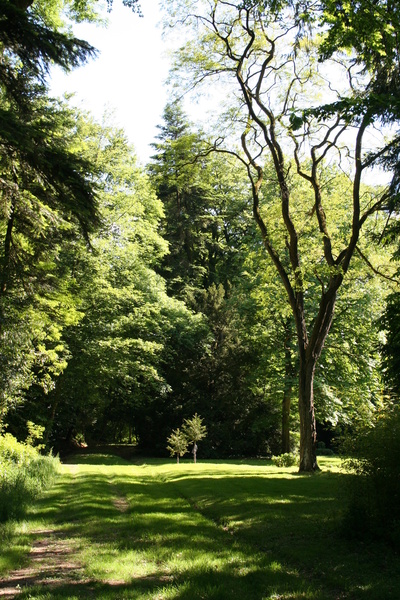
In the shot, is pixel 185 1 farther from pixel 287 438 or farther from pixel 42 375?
pixel 287 438

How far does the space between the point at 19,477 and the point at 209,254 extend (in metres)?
30.7

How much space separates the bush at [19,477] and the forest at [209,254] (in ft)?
6.01

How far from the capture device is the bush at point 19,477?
829 centimetres

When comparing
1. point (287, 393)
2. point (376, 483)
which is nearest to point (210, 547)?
point (376, 483)

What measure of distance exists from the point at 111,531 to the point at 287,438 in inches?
742

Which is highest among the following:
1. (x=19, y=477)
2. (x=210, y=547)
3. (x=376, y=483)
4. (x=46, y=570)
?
(x=376, y=483)

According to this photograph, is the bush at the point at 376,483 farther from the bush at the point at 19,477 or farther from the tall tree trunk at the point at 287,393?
the tall tree trunk at the point at 287,393

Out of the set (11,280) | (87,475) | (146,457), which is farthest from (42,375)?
(11,280)

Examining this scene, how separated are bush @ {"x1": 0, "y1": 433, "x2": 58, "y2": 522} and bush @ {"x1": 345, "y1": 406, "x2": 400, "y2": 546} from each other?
540cm

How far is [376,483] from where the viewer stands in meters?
6.69

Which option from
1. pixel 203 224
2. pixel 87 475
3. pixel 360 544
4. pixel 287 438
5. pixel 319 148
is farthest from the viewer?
pixel 203 224

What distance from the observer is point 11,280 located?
10.3 meters

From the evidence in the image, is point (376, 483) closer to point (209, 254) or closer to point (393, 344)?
point (393, 344)

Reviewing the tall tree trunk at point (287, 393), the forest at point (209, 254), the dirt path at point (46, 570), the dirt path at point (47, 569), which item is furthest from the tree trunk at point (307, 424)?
the dirt path at point (46, 570)
